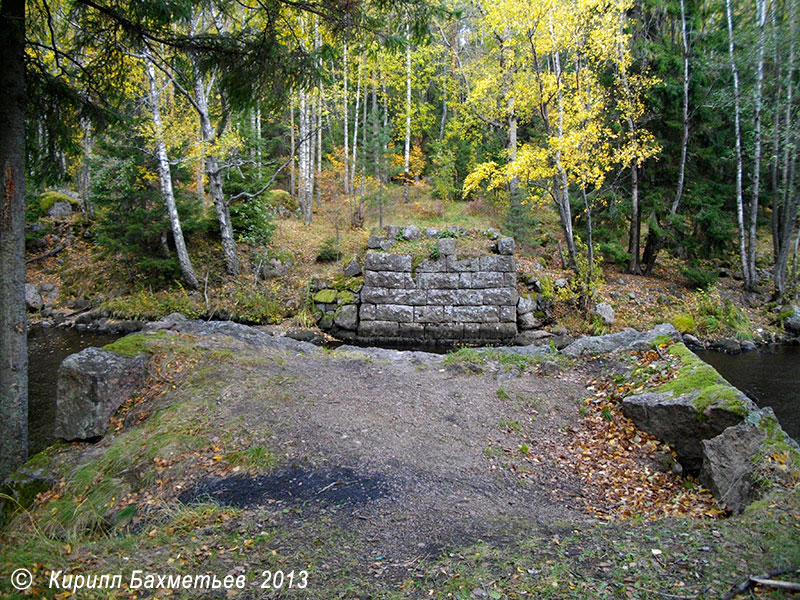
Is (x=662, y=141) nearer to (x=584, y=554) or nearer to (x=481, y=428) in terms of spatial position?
(x=481, y=428)

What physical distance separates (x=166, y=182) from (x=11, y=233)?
9.58 m

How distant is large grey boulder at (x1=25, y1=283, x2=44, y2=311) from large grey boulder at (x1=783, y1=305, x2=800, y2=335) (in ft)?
70.5

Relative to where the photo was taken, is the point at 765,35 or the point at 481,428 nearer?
the point at 481,428

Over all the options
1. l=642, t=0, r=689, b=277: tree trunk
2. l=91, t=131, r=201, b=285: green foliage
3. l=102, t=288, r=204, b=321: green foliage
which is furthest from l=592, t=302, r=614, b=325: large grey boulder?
l=91, t=131, r=201, b=285: green foliage

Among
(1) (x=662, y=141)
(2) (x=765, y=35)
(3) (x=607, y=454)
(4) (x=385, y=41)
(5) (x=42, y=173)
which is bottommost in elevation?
(3) (x=607, y=454)

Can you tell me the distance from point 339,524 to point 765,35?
47.0 ft

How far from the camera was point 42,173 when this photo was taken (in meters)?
5.91

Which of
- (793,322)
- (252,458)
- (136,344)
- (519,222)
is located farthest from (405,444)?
(793,322)

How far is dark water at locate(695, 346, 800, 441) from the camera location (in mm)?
7586

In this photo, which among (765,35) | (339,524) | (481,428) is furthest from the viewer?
(765,35)

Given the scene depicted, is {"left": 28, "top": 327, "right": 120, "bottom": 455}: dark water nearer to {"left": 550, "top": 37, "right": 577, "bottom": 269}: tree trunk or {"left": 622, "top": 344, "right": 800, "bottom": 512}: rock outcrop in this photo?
{"left": 622, "top": 344, "right": 800, "bottom": 512}: rock outcrop

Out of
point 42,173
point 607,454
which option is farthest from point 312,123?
point 607,454

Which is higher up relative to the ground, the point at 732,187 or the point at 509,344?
the point at 732,187

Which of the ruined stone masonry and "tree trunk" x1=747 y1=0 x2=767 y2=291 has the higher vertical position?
"tree trunk" x1=747 y1=0 x2=767 y2=291
